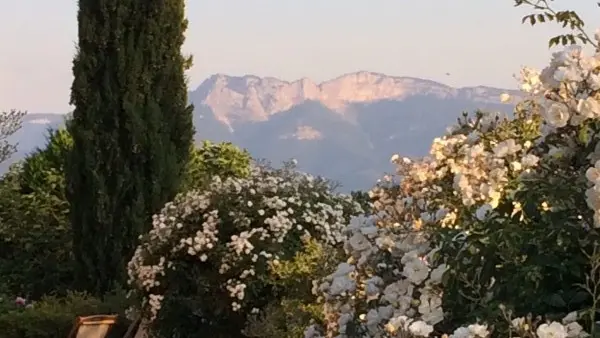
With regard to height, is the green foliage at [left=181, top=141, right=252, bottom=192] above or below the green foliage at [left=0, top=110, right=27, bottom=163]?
below

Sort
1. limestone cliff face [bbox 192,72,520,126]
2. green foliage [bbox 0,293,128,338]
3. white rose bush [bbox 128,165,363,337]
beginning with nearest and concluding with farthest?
white rose bush [bbox 128,165,363,337] → green foliage [bbox 0,293,128,338] → limestone cliff face [bbox 192,72,520,126]

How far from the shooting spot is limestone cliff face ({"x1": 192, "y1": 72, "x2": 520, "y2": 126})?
12852mm

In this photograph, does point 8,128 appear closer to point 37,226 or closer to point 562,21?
point 37,226

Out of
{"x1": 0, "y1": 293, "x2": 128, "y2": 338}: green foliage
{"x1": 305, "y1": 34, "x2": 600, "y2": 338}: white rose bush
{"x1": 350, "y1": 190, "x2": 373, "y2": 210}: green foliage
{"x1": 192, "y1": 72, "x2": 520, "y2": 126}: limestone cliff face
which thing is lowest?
{"x1": 0, "y1": 293, "x2": 128, "y2": 338}: green foliage

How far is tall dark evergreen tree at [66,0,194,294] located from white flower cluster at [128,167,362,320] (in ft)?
4.93

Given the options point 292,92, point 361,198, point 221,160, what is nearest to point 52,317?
point 361,198

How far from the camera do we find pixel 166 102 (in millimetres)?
6848

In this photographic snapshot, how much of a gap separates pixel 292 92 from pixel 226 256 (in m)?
10.1

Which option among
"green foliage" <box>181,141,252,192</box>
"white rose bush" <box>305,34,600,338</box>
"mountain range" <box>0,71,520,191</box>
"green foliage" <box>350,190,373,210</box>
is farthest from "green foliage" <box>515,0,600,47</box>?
"mountain range" <box>0,71,520,191</box>

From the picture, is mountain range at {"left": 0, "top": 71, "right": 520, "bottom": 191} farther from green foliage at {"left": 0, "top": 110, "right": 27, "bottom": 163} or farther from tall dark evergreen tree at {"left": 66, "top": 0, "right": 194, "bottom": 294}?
tall dark evergreen tree at {"left": 66, "top": 0, "right": 194, "bottom": 294}

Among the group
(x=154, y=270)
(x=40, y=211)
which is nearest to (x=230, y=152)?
(x=40, y=211)

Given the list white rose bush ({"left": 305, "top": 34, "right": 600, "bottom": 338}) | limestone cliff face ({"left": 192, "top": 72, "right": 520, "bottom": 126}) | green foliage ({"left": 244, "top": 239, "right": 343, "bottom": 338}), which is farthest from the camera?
limestone cliff face ({"left": 192, "top": 72, "right": 520, "bottom": 126})

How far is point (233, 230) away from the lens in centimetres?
487

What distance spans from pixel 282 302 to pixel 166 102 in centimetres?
289
